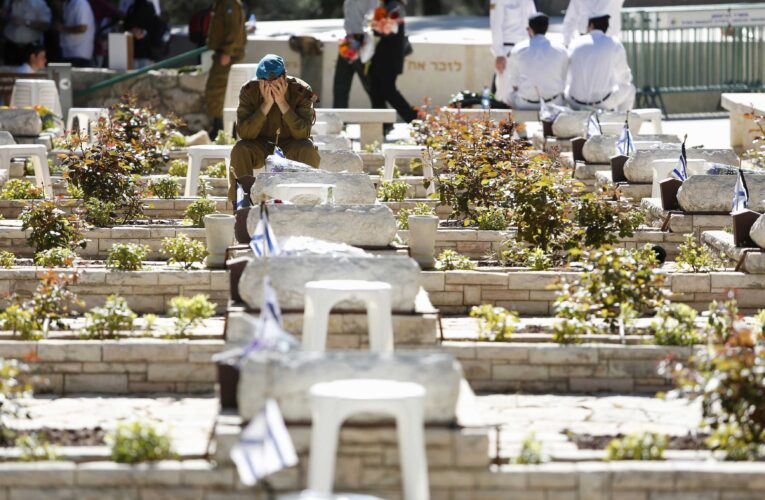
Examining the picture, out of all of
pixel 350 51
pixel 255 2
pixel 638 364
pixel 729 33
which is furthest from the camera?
pixel 255 2

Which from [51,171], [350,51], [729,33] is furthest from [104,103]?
[729,33]

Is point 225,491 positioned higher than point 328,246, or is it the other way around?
point 328,246

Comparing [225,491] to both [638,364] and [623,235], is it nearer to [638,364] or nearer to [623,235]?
[638,364]

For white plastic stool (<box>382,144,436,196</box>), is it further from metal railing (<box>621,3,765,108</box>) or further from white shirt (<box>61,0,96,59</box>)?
metal railing (<box>621,3,765,108</box>)

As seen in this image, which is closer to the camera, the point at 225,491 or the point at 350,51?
the point at 225,491

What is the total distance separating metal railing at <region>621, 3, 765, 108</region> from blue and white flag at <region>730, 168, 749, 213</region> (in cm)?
1305

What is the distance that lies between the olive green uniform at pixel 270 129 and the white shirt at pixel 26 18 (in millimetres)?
9621

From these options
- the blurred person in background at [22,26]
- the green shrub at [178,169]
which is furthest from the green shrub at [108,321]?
the blurred person in background at [22,26]

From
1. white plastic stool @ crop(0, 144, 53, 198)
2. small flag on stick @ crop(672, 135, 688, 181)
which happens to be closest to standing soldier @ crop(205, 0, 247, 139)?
white plastic stool @ crop(0, 144, 53, 198)

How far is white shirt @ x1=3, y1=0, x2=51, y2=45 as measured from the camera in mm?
21984

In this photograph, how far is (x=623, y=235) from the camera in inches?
463

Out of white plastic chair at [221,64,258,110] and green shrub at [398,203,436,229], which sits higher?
white plastic chair at [221,64,258,110]

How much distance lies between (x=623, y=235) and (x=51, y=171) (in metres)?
7.04

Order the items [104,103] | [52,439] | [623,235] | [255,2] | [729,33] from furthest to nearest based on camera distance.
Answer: [255,2], [729,33], [104,103], [623,235], [52,439]
